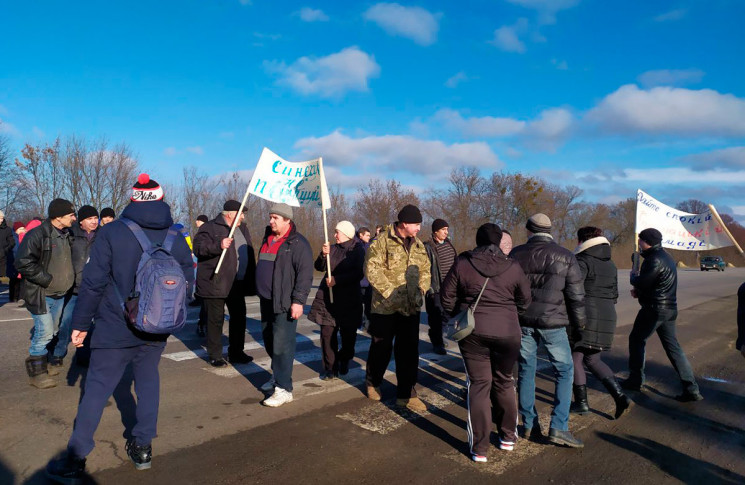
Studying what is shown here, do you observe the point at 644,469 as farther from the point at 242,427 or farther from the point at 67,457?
the point at 67,457

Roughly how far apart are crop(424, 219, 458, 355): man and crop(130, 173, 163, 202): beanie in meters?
4.72

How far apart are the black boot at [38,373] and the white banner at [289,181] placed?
9.75 feet

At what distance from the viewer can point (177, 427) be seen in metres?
4.77

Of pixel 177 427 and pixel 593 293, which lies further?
pixel 593 293

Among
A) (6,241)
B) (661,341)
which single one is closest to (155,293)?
(661,341)

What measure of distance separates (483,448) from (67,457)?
9.97 ft

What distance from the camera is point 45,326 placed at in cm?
588

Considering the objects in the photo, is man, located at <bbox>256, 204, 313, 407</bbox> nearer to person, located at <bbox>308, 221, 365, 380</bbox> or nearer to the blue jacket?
person, located at <bbox>308, 221, 365, 380</bbox>

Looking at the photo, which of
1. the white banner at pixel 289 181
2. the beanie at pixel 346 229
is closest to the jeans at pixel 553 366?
the beanie at pixel 346 229

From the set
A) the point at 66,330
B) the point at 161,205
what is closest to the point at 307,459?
the point at 161,205

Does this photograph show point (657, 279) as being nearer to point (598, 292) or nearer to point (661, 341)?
point (661, 341)

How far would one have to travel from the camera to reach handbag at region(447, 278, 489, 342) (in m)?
4.17

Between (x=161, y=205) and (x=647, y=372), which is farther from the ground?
(x=161, y=205)

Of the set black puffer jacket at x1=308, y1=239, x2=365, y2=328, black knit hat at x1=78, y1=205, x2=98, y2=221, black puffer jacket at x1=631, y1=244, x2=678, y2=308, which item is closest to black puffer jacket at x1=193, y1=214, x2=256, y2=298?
black puffer jacket at x1=308, y1=239, x2=365, y2=328
